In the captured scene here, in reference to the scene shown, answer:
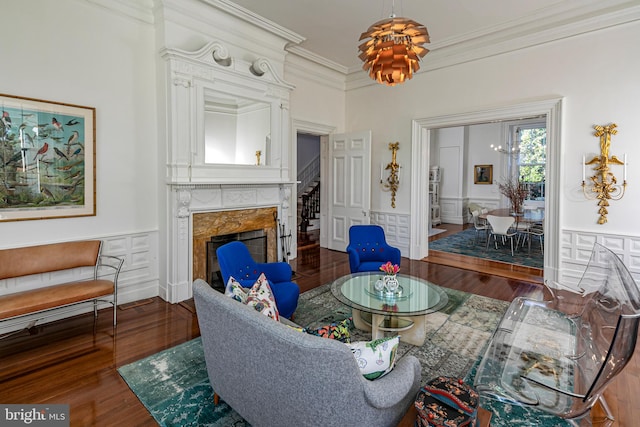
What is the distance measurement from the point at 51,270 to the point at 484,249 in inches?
287

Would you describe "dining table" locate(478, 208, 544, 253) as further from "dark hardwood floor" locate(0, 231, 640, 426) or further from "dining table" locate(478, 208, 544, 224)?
"dark hardwood floor" locate(0, 231, 640, 426)

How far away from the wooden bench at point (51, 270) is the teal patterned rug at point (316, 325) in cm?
95

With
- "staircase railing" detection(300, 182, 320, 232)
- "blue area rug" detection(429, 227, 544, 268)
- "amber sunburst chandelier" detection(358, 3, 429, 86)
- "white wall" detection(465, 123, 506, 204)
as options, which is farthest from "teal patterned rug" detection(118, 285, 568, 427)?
"white wall" detection(465, 123, 506, 204)

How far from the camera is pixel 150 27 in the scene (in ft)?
13.3

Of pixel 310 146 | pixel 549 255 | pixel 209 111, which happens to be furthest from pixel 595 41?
pixel 310 146

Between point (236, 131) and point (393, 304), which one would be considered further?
point (236, 131)

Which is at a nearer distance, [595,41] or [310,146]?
[595,41]

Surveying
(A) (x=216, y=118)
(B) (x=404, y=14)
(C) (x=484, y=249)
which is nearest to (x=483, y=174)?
(C) (x=484, y=249)

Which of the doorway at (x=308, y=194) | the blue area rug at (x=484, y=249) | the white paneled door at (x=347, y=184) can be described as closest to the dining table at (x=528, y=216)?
the blue area rug at (x=484, y=249)

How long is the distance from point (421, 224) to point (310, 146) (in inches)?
237

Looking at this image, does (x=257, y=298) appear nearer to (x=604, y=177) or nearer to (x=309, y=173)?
(x=604, y=177)

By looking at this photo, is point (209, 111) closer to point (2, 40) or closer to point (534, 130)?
point (2, 40)

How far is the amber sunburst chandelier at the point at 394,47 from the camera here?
8.20 ft

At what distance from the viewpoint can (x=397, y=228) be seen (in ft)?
21.0
